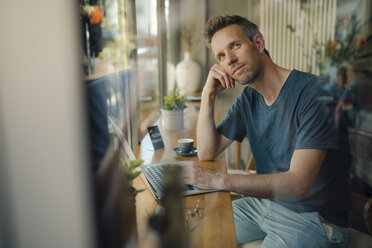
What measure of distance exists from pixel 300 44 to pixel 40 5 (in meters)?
0.45

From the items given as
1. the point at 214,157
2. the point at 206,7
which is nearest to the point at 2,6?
the point at 206,7

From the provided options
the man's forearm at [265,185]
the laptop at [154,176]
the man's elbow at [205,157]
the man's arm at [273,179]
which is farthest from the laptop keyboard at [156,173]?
the man's elbow at [205,157]

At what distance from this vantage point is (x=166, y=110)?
2.82ft

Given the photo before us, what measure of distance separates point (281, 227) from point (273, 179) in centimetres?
16

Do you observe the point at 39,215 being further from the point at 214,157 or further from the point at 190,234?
the point at 214,157

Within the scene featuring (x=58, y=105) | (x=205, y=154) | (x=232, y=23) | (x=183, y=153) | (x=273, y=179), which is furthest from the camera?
(x=205, y=154)

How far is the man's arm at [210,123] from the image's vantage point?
644 mm

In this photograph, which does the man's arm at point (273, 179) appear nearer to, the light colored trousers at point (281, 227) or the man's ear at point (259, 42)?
the light colored trousers at point (281, 227)

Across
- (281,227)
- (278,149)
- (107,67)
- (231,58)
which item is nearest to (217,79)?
(231,58)

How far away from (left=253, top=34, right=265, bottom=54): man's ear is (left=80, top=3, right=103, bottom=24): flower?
32 centimetres

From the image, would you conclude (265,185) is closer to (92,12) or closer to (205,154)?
(205,154)

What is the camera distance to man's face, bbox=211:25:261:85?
59cm

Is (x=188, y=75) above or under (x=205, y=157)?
above

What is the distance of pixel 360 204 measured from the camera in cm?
68
